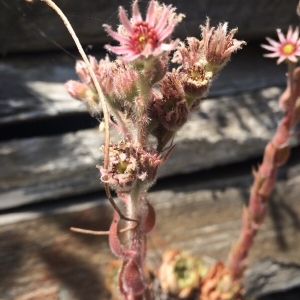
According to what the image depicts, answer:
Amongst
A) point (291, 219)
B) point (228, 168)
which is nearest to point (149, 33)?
point (228, 168)

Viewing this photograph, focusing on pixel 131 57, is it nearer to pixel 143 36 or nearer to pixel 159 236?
pixel 143 36

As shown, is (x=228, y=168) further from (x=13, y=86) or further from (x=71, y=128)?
(x=13, y=86)

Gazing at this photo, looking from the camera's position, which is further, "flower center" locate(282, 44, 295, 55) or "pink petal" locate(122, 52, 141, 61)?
"flower center" locate(282, 44, 295, 55)

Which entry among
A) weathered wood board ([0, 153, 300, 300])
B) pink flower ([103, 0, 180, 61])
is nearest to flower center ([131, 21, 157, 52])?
pink flower ([103, 0, 180, 61])

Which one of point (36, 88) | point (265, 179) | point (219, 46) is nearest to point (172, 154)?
point (265, 179)

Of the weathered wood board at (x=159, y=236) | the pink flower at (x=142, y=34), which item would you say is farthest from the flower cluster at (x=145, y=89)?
the weathered wood board at (x=159, y=236)

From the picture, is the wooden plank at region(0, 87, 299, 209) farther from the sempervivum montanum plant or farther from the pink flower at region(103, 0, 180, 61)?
the pink flower at region(103, 0, 180, 61)
